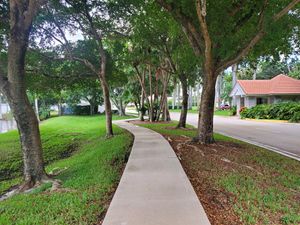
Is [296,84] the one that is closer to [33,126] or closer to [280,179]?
[280,179]

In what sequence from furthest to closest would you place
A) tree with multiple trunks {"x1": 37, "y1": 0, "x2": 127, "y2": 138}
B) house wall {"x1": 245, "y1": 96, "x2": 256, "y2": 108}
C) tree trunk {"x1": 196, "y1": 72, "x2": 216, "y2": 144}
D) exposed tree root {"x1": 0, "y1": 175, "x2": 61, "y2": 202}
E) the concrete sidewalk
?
1. house wall {"x1": 245, "y1": 96, "x2": 256, "y2": 108}
2. tree with multiple trunks {"x1": 37, "y1": 0, "x2": 127, "y2": 138}
3. tree trunk {"x1": 196, "y1": 72, "x2": 216, "y2": 144}
4. exposed tree root {"x1": 0, "y1": 175, "x2": 61, "y2": 202}
5. the concrete sidewalk

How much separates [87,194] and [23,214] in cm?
104

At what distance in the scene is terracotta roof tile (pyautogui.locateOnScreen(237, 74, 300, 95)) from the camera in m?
29.1

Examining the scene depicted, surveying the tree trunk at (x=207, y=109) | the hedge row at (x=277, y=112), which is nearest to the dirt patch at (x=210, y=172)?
the tree trunk at (x=207, y=109)

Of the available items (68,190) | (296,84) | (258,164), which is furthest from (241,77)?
(68,190)

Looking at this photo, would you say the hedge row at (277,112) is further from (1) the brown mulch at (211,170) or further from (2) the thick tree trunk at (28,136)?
(2) the thick tree trunk at (28,136)

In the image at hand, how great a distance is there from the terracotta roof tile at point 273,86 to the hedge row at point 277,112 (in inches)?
151

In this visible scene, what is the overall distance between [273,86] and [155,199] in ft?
98.4

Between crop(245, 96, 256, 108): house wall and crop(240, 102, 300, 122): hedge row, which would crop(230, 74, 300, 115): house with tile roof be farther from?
crop(240, 102, 300, 122): hedge row

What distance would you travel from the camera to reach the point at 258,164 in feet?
24.1

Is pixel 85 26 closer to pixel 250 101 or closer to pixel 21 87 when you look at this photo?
pixel 21 87

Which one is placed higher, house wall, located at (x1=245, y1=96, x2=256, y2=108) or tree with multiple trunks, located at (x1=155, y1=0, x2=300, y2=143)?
tree with multiple trunks, located at (x1=155, y1=0, x2=300, y2=143)

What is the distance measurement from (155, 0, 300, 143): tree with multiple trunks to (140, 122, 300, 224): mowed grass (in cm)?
269

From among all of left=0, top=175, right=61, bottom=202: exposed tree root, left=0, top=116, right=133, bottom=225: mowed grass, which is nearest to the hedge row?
left=0, top=116, right=133, bottom=225: mowed grass
